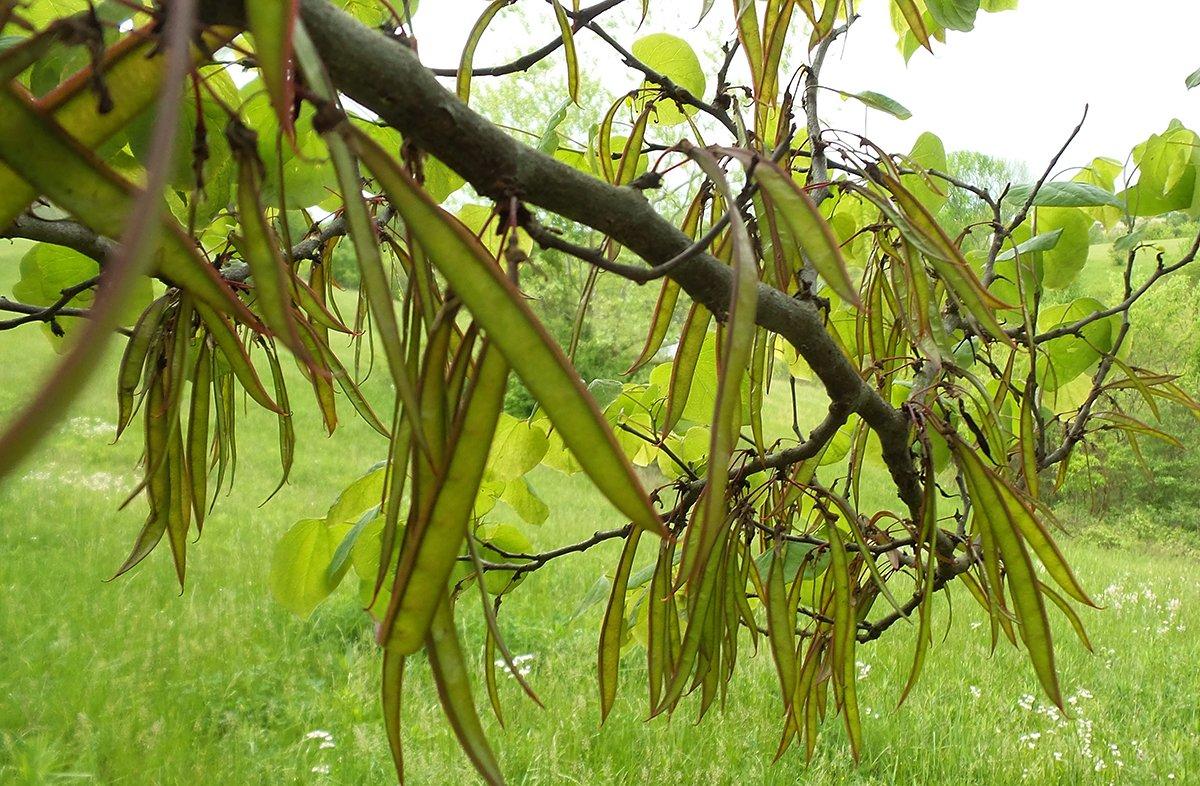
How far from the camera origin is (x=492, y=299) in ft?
0.48

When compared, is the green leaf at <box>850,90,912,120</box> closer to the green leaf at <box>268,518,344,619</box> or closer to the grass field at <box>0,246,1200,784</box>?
the green leaf at <box>268,518,344,619</box>

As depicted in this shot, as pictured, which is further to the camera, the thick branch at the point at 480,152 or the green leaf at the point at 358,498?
the green leaf at the point at 358,498

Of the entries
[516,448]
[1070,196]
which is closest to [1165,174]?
[1070,196]

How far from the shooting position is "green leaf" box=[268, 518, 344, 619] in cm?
61

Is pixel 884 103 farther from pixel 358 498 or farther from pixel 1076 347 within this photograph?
pixel 358 498

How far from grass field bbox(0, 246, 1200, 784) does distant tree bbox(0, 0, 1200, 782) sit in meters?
0.72

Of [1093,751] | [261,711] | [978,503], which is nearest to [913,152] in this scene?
[978,503]

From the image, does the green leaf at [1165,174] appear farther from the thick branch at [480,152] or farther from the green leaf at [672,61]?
the thick branch at [480,152]

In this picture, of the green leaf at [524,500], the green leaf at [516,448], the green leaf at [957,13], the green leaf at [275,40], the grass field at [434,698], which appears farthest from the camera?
the grass field at [434,698]

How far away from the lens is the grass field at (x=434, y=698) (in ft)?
4.50

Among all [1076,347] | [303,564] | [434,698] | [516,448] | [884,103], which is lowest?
[434,698]

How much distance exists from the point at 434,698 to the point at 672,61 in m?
1.45

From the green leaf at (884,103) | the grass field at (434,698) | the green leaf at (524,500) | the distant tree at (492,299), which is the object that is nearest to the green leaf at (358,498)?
the distant tree at (492,299)

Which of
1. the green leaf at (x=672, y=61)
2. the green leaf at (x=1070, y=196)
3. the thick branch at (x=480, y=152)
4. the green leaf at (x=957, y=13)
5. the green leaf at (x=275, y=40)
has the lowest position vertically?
the green leaf at (x=275, y=40)
